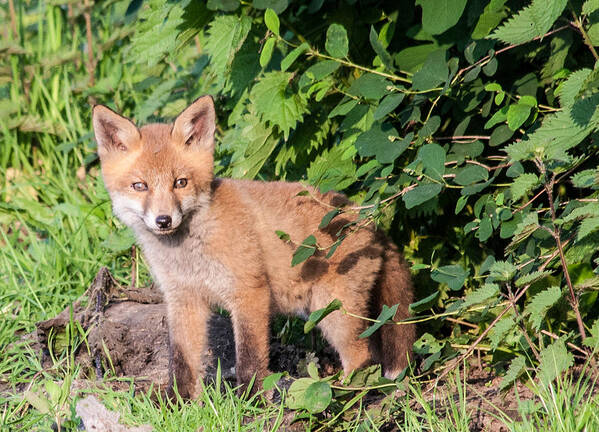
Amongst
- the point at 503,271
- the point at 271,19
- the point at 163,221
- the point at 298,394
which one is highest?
the point at 271,19

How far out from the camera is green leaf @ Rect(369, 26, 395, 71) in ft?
9.92

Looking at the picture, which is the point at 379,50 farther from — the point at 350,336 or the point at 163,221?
the point at 350,336

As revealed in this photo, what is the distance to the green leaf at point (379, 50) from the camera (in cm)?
302

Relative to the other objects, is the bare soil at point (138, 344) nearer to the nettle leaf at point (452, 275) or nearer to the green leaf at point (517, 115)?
the nettle leaf at point (452, 275)

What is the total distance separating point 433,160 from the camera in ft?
9.33

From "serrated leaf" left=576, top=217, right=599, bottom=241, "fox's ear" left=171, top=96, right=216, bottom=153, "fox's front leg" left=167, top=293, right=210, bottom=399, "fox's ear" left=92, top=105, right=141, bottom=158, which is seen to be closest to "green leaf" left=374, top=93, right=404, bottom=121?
"serrated leaf" left=576, top=217, right=599, bottom=241

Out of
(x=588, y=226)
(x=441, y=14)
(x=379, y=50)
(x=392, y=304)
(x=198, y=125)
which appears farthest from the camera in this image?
(x=392, y=304)

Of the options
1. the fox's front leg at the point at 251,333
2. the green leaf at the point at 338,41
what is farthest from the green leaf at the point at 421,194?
the fox's front leg at the point at 251,333

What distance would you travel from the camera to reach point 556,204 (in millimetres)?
2719

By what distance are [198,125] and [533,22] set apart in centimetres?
170

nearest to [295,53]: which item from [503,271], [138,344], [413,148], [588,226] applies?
[413,148]

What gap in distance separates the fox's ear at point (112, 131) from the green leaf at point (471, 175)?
156cm

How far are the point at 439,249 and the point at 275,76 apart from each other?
1.30m

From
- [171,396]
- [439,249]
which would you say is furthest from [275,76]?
[171,396]
